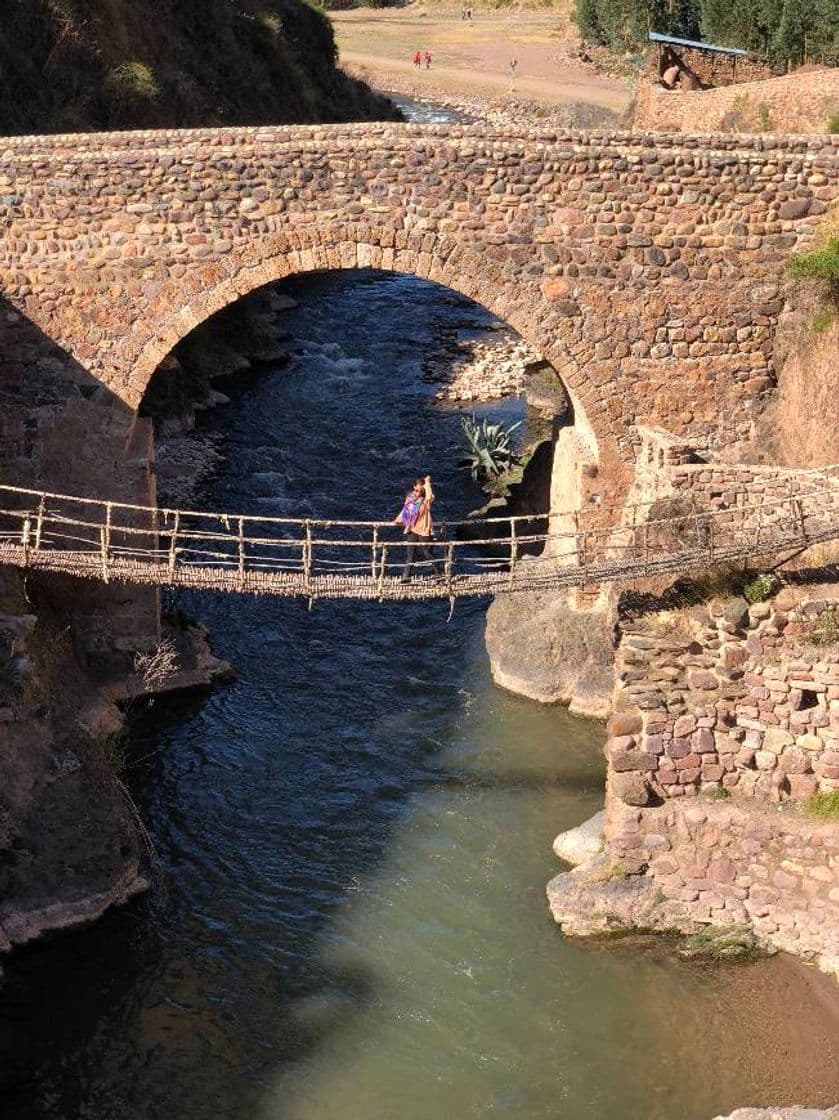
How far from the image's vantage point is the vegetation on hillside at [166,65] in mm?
30828

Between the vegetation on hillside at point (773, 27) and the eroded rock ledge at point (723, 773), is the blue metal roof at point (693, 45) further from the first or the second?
the eroded rock ledge at point (723, 773)

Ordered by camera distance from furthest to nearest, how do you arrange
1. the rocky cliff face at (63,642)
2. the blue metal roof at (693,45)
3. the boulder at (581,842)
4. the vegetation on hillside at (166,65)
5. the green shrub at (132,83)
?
the blue metal roof at (693,45), the green shrub at (132,83), the vegetation on hillside at (166,65), the boulder at (581,842), the rocky cliff face at (63,642)

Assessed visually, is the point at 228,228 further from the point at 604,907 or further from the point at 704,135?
the point at 604,907

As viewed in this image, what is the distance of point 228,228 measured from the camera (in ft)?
64.0

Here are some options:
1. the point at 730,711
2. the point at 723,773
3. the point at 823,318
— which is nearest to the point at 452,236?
the point at 823,318

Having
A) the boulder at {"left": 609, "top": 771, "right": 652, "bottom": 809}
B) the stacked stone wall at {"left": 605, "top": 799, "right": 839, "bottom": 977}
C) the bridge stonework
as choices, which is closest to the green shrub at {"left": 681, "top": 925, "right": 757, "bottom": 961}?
the stacked stone wall at {"left": 605, "top": 799, "right": 839, "bottom": 977}

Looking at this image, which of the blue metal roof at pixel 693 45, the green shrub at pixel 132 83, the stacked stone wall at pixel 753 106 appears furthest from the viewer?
the blue metal roof at pixel 693 45

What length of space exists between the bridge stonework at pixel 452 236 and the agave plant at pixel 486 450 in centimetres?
755

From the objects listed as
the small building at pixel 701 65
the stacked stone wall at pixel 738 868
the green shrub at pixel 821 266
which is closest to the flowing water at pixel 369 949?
the stacked stone wall at pixel 738 868

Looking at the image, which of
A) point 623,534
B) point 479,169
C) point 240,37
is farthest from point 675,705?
point 240,37

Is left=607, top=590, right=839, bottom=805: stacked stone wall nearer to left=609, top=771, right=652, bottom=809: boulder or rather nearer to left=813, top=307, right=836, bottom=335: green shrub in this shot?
left=609, top=771, right=652, bottom=809: boulder

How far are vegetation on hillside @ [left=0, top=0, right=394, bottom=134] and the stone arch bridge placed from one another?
35.3ft

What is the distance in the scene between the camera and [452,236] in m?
19.6

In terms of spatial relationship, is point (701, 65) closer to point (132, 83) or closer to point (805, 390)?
point (132, 83)
